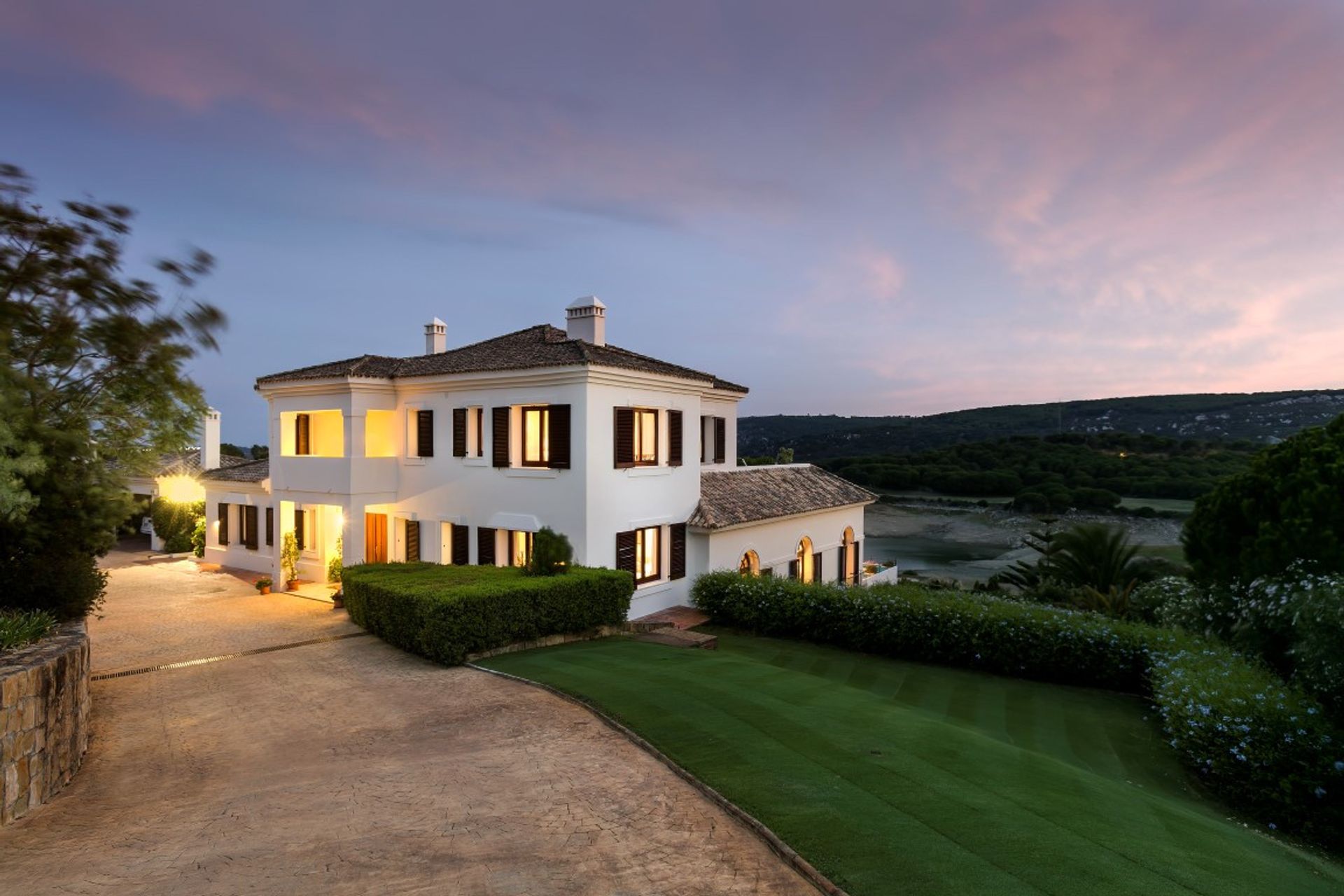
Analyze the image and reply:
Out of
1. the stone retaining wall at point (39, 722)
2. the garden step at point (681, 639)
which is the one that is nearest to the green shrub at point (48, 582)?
the stone retaining wall at point (39, 722)

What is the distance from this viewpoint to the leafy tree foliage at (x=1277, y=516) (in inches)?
506

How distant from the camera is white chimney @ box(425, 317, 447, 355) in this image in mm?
26781

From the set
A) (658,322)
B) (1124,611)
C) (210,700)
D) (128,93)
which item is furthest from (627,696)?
(658,322)

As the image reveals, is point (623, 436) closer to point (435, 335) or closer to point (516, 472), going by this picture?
point (516, 472)

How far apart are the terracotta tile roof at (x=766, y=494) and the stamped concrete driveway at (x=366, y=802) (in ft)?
35.0

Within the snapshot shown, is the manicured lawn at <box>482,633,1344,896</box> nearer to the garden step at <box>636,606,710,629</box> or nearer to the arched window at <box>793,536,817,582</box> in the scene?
the garden step at <box>636,606,710,629</box>

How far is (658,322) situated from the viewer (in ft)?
201

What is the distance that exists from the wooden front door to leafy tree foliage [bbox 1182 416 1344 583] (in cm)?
2306

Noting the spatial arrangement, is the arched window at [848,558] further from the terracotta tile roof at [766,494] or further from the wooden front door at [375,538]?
the wooden front door at [375,538]

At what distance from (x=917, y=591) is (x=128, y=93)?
23.8m

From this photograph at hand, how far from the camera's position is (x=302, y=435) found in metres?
23.4

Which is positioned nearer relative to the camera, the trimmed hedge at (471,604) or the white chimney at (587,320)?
the trimmed hedge at (471,604)

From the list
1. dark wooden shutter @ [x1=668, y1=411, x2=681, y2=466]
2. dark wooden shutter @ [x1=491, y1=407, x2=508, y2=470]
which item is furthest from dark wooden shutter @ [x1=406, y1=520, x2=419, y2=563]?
dark wooden shutter @ [x1=668, y1=411, x2=681, y2=466]

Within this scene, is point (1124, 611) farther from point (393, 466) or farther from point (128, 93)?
point (128, 93)
